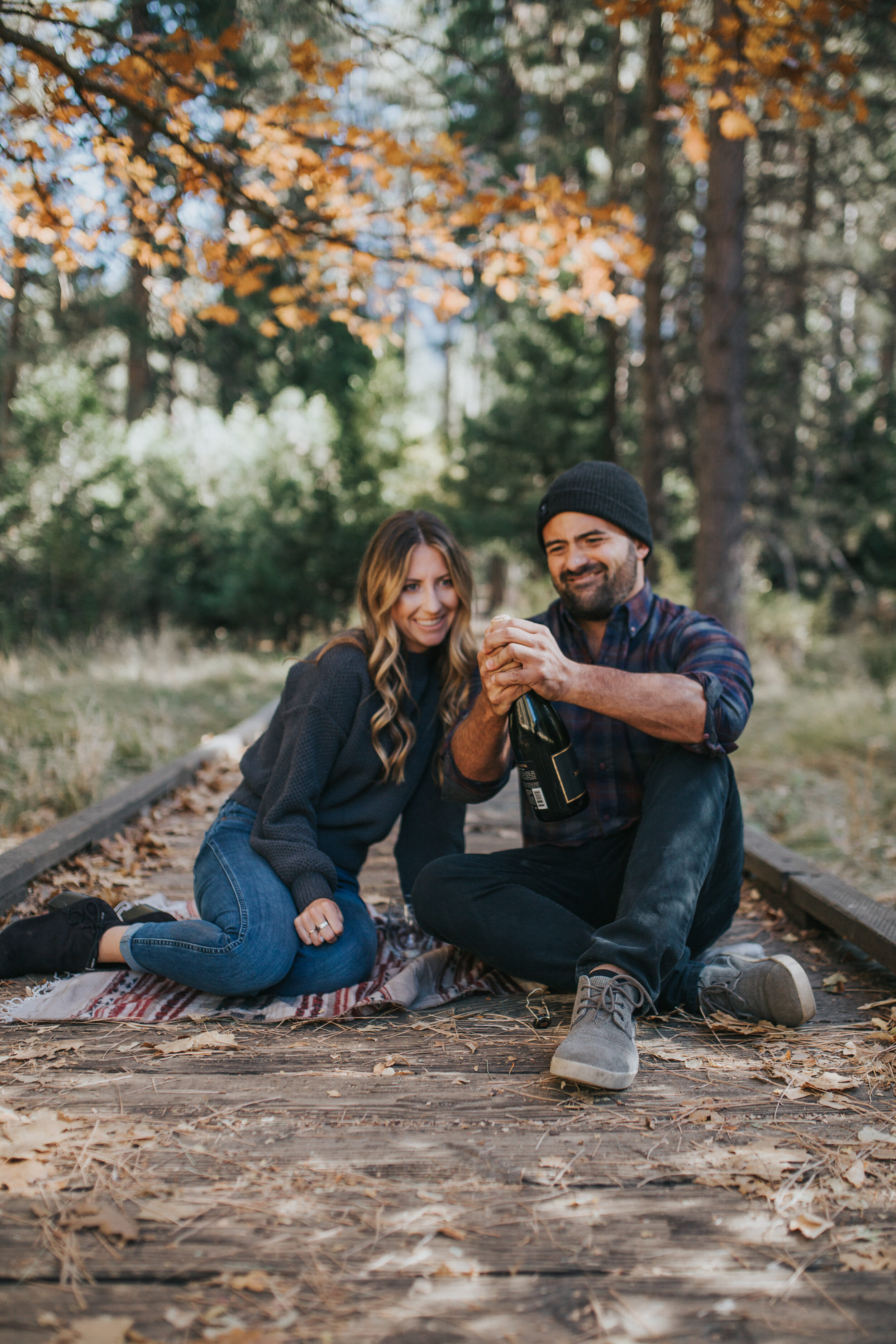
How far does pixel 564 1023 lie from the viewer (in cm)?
270

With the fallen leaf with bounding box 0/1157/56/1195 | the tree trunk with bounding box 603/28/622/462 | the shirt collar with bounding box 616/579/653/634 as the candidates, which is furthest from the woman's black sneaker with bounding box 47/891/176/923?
the tree trunk with bounding box 603/28/622/462

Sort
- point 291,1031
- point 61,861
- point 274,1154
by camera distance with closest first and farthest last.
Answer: point 274,1154, point 291,1031, point 61,861

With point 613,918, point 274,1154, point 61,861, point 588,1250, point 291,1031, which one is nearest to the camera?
point 588,1250

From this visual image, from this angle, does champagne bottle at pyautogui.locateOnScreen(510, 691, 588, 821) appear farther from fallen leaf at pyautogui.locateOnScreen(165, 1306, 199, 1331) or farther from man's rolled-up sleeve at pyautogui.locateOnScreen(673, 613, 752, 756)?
fallen leaf at pyautogui.locateOnScreen(165, 1306, 199, 1331)

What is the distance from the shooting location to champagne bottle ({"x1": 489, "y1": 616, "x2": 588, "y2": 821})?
112 inches

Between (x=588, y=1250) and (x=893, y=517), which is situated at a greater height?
(x=893, y=517)

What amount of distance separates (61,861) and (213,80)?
4.13 m

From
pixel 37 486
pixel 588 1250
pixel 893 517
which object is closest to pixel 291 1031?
pixel 588 1250

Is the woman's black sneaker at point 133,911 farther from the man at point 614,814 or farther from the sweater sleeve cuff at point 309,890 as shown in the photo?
the man at point 614,814

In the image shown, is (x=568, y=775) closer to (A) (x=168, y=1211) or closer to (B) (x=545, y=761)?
(B) (x=545, y=761)

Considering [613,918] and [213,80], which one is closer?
[613,918]

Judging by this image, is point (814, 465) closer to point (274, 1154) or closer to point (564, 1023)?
point (564, 1023)

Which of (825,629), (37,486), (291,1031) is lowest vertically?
(291,1031)

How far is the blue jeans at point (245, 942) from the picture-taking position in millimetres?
2750
